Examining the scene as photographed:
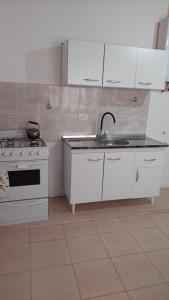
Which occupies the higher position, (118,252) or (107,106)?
(107,106)

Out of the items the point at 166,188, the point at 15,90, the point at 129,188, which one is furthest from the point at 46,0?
the point at 166,188

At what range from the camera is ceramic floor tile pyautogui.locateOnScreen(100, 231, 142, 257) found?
2197mm

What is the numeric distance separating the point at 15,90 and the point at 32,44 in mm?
570

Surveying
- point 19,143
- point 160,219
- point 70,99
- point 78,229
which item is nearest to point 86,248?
point 78,229

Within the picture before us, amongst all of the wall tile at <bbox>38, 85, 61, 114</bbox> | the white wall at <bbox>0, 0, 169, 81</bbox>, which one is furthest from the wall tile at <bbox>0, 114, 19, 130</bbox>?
the white wall at <bbox>0, 0, 169, 81</bbox>

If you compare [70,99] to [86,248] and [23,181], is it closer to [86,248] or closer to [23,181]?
[23,181]

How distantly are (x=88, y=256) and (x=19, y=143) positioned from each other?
1379 mm

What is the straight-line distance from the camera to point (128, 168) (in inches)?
111

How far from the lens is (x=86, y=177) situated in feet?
8.81

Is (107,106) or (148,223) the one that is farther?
(107,106)

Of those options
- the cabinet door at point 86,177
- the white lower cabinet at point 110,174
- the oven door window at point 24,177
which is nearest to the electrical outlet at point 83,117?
the white lower cabinet at point 110,174

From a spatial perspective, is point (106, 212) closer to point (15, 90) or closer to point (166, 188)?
point (166, 188)

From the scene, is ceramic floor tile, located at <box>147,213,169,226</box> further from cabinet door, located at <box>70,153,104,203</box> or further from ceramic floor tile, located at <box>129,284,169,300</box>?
ceramic floor tile, located at <box>129,284,169,300</box>

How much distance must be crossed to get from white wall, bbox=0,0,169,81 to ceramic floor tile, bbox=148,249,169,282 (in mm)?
2408
